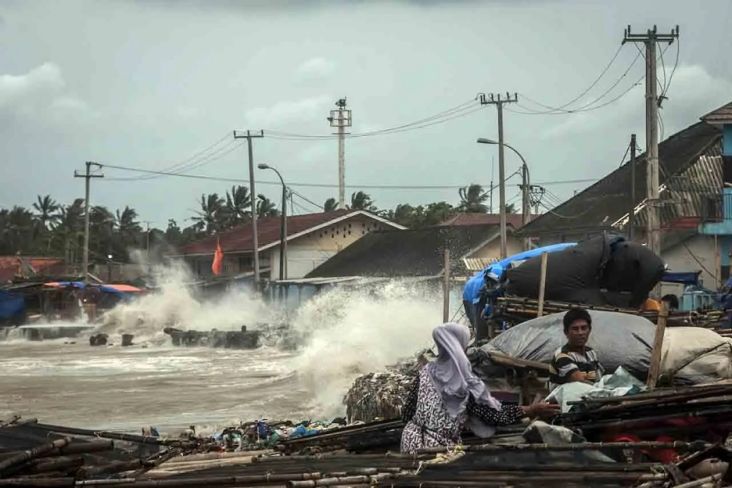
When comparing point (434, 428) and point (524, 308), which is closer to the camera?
point (434, 428)

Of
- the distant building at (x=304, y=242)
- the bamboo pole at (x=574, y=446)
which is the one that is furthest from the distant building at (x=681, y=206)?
the bamboo pole at (x=574, y=446)

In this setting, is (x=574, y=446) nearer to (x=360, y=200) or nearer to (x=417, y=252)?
(x=417, y=252)

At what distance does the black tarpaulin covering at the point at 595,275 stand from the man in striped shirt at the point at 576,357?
15.2 feet

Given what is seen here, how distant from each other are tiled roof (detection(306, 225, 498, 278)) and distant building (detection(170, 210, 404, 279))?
276 cm

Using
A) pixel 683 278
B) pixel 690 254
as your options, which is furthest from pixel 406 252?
pixel 683 278

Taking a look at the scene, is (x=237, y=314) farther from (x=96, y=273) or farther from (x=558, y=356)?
(x=558, y=356)

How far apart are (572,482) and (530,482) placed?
17 cm

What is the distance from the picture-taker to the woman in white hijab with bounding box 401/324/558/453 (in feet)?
17.3

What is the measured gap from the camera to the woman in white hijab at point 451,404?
17.3 feet

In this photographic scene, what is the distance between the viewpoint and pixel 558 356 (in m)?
6.37

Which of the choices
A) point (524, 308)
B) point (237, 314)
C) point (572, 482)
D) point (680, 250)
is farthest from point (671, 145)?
point (572, 482)

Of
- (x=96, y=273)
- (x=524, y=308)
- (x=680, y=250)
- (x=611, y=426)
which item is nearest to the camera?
(x=611, y=426)

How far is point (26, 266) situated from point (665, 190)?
4934 centimetres

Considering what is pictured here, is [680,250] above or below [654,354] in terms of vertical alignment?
above
